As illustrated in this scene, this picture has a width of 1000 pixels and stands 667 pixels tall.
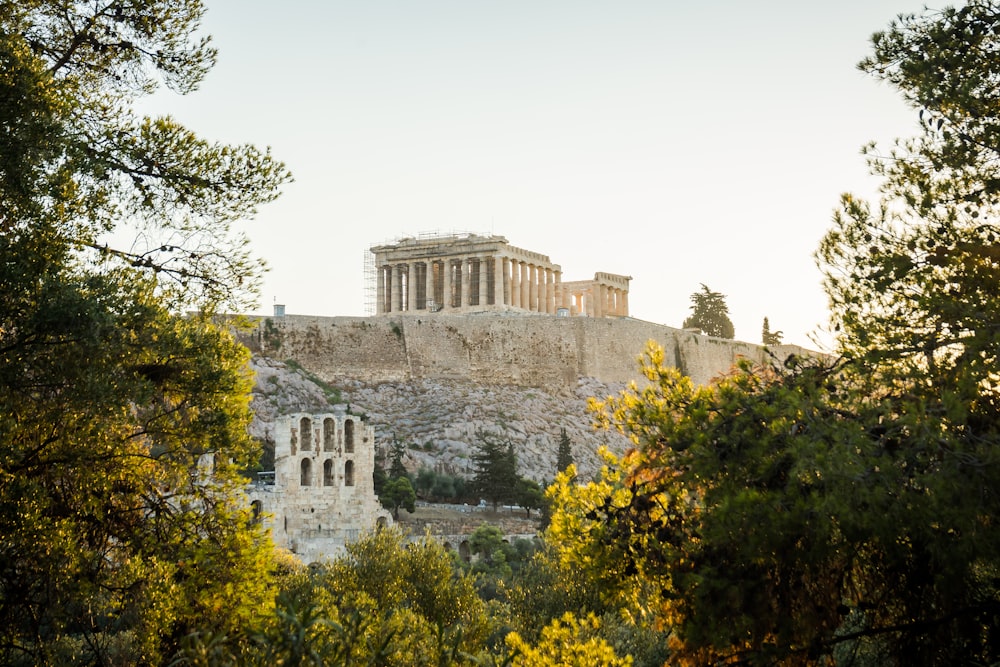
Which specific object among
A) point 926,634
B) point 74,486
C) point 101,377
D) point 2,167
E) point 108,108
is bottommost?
point 926,634

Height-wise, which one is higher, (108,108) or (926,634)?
(108,108)

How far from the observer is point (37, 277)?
7609 millimetres

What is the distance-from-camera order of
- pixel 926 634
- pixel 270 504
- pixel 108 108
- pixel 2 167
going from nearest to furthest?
pixel 926 634
pixel 2 167
pixel 108 108
pixel 270 504

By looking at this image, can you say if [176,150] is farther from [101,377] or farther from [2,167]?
[101,377]

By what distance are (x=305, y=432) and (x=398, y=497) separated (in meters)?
6.81

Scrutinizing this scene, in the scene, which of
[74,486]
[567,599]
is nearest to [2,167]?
[74,486]

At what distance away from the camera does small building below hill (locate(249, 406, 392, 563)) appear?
29.8 m

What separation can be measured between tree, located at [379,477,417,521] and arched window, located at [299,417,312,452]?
606 centimetres

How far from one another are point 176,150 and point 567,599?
12954 millimetres

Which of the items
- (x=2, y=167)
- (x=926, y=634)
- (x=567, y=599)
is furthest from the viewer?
(x=567, y=599)

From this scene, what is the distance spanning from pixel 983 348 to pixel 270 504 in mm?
24786

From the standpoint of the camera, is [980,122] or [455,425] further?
[455,425]

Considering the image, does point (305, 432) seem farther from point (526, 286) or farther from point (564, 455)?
point (526, 286)

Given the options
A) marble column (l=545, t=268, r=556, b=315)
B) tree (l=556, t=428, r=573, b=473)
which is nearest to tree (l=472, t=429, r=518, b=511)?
tree (l=556, t=428, r=573, b=473)
